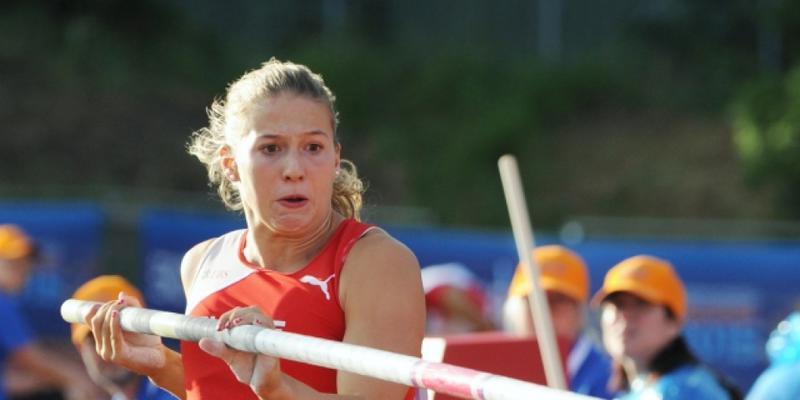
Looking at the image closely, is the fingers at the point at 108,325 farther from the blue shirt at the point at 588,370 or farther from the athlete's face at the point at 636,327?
the blue shirt at the point at 588,370

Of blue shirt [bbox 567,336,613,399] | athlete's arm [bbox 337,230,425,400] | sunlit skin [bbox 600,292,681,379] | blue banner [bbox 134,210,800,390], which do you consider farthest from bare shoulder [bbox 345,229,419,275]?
blue banner [bbox 134,210,800,390]

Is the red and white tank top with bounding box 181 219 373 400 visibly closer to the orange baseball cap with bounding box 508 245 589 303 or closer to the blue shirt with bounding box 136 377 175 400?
the blue shirt with bounding box 136 377 175 400

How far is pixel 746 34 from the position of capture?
2561 cm

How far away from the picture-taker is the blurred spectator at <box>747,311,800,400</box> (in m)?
4.20

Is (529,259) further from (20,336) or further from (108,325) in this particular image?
(20,336)

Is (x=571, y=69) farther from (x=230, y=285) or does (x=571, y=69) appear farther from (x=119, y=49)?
(x=230, y=285)

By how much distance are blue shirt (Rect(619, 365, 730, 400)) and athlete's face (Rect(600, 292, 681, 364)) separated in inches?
7.1

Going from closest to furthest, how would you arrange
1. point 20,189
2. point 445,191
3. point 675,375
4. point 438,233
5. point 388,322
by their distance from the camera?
point 388,322, point 675,375, point 438,233, point 20,189, point 445,191

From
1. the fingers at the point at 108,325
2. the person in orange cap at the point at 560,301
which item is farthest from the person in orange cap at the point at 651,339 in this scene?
the fingers at the point at 108,325

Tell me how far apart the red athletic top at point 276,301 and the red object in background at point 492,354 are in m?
0.84

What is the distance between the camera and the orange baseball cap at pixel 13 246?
31.0 feet

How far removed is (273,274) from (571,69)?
2267 centimetres

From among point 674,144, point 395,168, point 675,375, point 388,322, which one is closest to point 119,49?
point 395,168

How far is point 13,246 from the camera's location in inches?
376
